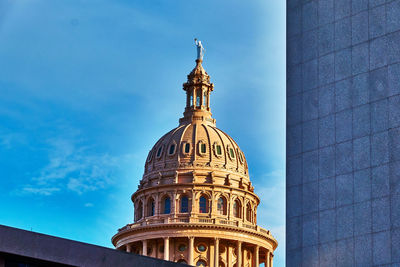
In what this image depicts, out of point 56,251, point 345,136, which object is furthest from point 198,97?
point 56,251

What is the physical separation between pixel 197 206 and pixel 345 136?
101962 millimetres

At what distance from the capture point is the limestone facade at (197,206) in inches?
5876

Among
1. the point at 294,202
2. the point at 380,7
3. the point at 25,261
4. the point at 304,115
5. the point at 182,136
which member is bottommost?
the point at 25,261

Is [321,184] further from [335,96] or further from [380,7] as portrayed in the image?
[380,7]

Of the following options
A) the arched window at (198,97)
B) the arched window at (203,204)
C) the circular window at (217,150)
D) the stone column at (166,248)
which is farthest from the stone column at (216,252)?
the arched window at (198,97)

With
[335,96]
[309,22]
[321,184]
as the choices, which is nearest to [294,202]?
[321,184]

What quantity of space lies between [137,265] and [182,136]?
112 metres

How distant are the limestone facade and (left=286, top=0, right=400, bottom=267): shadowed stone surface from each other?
94.9m

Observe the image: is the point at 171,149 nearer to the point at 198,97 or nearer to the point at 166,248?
the point at 198,97

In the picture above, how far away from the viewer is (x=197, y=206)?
15250cm

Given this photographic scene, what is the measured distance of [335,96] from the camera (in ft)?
173

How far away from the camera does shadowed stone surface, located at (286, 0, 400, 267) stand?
48.8 metres

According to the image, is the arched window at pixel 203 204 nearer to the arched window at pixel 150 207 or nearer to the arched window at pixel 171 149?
the arched window at pixel 150 207

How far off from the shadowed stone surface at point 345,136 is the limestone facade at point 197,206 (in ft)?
311
